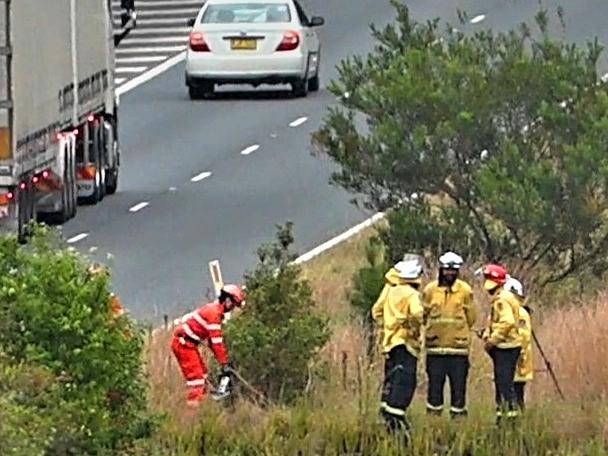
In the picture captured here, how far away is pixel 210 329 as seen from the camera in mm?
16438

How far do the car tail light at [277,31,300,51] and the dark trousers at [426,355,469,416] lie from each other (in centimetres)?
1907

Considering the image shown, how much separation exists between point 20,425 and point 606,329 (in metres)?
A: 6.55

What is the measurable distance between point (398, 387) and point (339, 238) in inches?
400

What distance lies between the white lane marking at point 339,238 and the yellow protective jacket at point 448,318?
7718mm

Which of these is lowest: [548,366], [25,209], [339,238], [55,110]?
[339,238]

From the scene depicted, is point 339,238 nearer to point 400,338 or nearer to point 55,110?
point 55,110

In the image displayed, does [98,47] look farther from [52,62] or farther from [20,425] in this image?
[20,425]

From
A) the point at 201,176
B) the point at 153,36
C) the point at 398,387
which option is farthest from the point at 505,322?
the point at 153,36

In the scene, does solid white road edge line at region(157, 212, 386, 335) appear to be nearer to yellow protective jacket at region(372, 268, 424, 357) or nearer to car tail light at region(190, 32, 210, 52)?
yellow protective jacket at region(372, 268, 424, 357)

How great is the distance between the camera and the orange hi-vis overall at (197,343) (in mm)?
16375

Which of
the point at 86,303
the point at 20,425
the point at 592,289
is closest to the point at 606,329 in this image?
the point at 592,289

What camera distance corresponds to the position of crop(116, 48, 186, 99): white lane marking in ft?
121

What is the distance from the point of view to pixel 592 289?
69.4ft

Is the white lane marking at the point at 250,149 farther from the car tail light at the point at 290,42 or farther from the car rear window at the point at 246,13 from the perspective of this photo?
the car rear window at the point at 246,13
